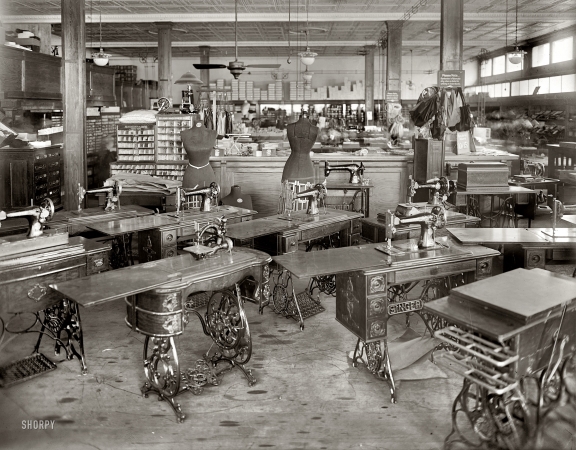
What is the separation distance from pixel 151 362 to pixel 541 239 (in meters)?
2.65

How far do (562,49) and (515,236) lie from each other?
1093 centimetres

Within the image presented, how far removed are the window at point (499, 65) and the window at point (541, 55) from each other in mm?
2283

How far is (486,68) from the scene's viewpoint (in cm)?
1945

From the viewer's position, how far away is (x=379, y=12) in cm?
1230

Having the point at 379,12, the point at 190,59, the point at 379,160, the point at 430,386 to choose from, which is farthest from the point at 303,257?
the point at 190,59

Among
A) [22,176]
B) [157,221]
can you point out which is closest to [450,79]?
[157,221]

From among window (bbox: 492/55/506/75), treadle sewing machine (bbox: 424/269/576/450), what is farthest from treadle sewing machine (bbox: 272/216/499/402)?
window (bbox: 492/55/506/75)

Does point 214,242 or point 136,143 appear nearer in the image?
point 214,242

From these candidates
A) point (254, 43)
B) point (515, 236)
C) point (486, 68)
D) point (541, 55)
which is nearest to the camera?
point (515, 236)

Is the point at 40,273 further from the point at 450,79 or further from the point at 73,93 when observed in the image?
the point at 450,79

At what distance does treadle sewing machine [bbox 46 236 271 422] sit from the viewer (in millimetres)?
3322

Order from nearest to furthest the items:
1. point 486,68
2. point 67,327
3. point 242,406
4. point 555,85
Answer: point 242,406
point 67,327
point 555,85
point 486,68

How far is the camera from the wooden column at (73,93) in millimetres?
7555

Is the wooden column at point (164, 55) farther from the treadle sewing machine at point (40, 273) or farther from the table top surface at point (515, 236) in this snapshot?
the table top surface at point (515, 236)
